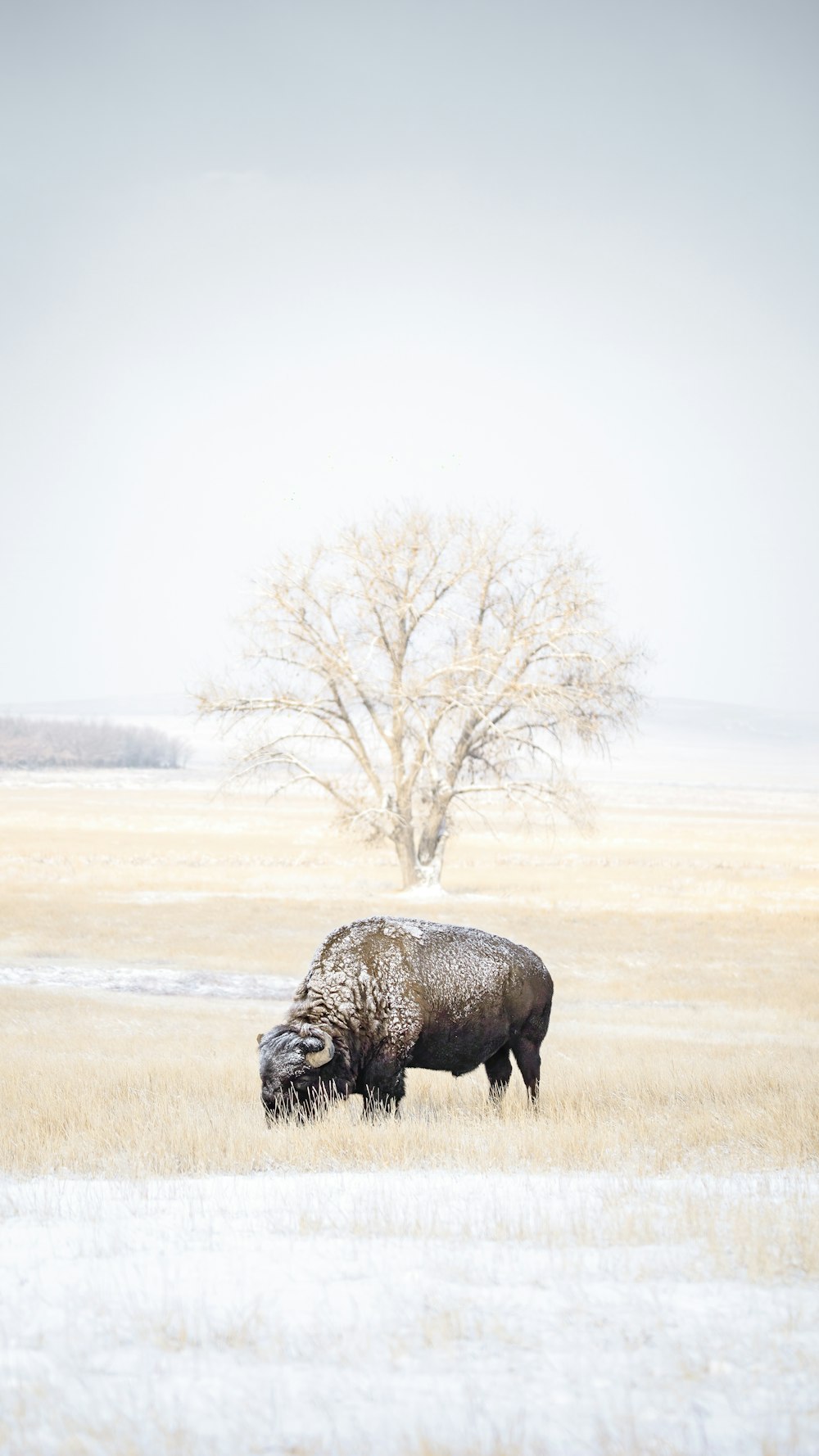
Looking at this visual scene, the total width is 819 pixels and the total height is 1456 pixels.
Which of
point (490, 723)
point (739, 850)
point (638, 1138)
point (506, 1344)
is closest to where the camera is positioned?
point (506, 1344)

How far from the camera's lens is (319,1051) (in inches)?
339

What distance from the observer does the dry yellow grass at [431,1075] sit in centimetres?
834

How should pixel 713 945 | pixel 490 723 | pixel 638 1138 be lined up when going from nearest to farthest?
pixel 638 1138 < pixel 713 945 < pixel 490 723

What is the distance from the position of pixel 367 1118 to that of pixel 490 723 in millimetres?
25690

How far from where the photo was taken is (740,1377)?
4.21 m

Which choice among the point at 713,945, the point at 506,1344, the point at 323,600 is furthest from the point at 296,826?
the point at 506,1344

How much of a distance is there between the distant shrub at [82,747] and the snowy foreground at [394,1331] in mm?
129567

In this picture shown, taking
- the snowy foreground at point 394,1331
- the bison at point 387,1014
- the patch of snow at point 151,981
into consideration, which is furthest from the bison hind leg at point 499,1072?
the patch of snow at point 151,981

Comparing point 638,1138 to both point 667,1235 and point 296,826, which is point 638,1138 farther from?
point 296,826

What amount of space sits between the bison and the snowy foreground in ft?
6.75

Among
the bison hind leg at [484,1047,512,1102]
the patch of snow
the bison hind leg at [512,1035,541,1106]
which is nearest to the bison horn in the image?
the bison hind leg at [512,1035,541,1106]

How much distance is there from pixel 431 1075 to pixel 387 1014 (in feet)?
17.4

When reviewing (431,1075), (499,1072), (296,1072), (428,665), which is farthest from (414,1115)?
(428,665)

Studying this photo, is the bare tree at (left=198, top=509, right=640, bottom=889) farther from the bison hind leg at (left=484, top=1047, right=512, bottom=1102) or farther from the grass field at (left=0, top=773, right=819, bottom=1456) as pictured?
the bison hind leg at (left=484, top=1047, right=512, bottom=1102)
